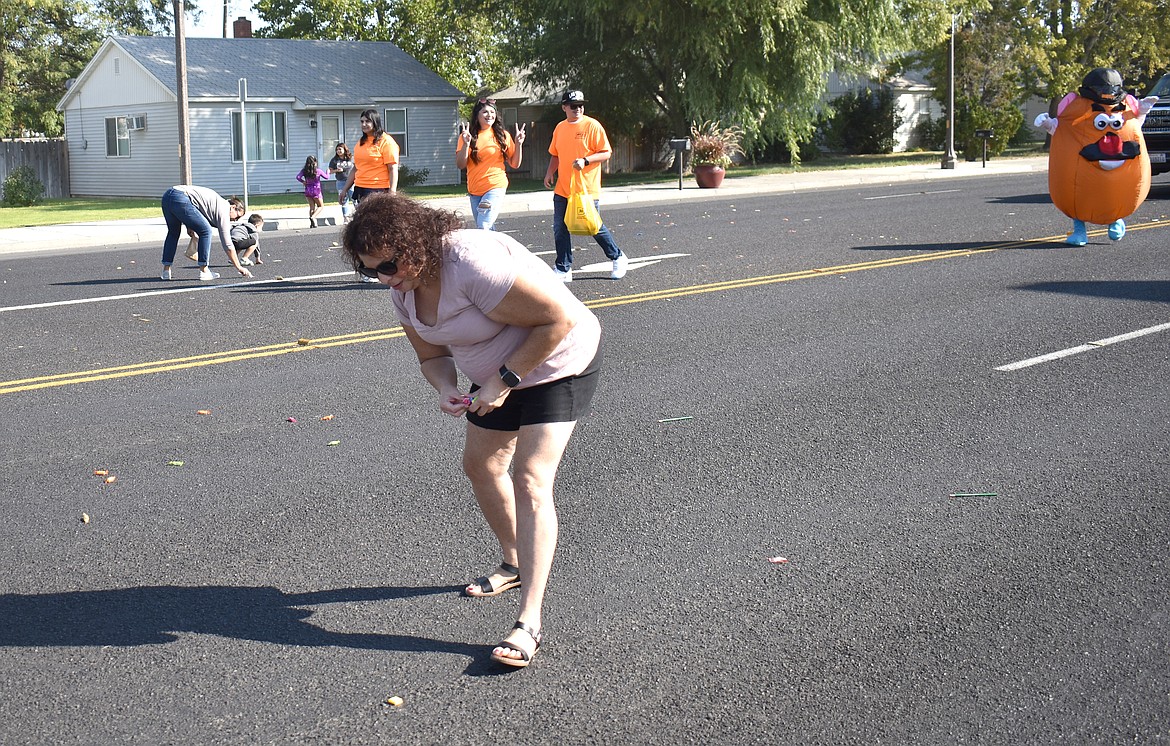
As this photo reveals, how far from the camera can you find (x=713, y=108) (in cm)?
3500

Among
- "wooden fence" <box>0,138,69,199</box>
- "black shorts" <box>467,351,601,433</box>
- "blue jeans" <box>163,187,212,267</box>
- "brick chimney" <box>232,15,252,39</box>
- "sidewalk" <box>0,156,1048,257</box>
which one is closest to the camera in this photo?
"black shorts" <box>467,351,601,433</box>

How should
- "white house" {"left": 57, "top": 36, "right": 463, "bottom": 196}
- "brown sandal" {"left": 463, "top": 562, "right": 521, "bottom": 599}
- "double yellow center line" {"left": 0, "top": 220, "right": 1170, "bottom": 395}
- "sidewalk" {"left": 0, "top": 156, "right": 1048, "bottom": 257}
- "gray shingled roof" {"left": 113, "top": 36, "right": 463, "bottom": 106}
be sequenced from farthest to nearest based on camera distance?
1. "gray shingled roof" {"left": 113, "top": 36, "right": 463, "bottom": 106}
2. "white house" {"left": 57, "top": 36, "right": 463, "bottom": 196}
3. "sidewalk" {"left": 0, "top": 156, "right": 1048, "bottom": 257}
4. "double yellow center line" {"left": 0, "top": 220, "right": 1170, "bottom": 395}
5. "brown sandal" {"left": 463, "top": 562, "right": 521, "bottom": 599}

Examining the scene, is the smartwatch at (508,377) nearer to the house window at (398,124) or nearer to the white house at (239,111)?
the white house at (239,111)

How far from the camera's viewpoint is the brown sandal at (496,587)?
4.56 m

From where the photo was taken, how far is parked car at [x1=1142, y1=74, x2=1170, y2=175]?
851 inches

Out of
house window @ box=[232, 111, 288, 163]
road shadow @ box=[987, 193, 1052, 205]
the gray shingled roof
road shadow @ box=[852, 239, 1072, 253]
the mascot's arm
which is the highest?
the gray shingled roof

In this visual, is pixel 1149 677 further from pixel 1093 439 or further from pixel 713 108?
pixel 713 108

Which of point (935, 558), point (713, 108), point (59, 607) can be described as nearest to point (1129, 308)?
point (935, 558)

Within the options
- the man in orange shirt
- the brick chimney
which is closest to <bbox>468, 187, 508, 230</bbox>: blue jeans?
the man in orange shirt

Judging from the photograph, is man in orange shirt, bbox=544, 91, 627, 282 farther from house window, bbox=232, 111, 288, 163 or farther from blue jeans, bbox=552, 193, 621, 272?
house window, bbox=232, 111, 288, 163

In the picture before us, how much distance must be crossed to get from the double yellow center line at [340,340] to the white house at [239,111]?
2552cm

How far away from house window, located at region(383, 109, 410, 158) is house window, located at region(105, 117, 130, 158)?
312 inches

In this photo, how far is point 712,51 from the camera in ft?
111

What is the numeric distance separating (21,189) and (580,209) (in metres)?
26.8
